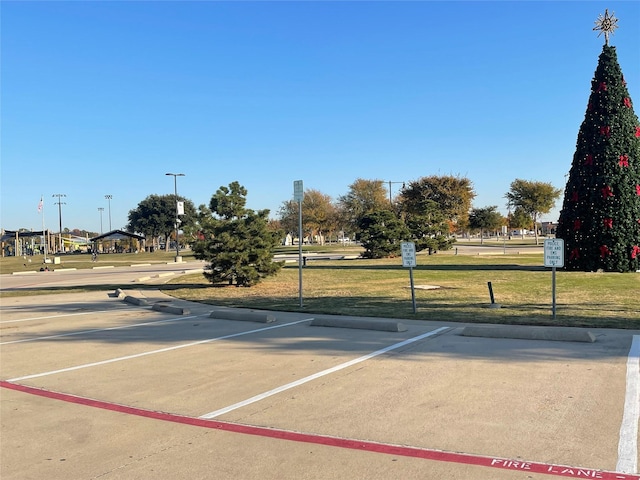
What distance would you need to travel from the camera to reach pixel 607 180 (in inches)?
899

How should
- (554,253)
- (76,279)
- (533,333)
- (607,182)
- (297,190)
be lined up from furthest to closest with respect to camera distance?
1. (76,279)
2. (607,182)
3. (297,190)
4. (554,253)
5. (533,333)

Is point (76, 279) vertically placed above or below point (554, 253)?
below

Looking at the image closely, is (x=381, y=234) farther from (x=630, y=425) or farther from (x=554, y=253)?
(x=630, y=425)

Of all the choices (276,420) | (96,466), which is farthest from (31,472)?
(276,420)

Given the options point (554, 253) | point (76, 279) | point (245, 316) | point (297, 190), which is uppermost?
point (297, 190)

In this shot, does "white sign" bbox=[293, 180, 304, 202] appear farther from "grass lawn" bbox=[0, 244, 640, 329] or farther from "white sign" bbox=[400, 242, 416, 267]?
"white sign" bbox=[400, 242, 416, 267]

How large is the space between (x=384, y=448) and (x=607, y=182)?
22529 mm

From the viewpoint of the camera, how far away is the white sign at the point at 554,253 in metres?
10.7

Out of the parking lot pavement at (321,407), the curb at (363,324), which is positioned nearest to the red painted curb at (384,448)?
the parking lot pavement at (321,407)

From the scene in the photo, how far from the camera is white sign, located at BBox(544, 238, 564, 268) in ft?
35.0

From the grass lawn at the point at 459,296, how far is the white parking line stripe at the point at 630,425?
11.9ft

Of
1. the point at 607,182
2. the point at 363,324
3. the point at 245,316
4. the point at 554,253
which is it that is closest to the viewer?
the point at 363,324

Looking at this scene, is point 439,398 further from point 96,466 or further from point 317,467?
point 96,466

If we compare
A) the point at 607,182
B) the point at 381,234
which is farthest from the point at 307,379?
the point at 381,234
